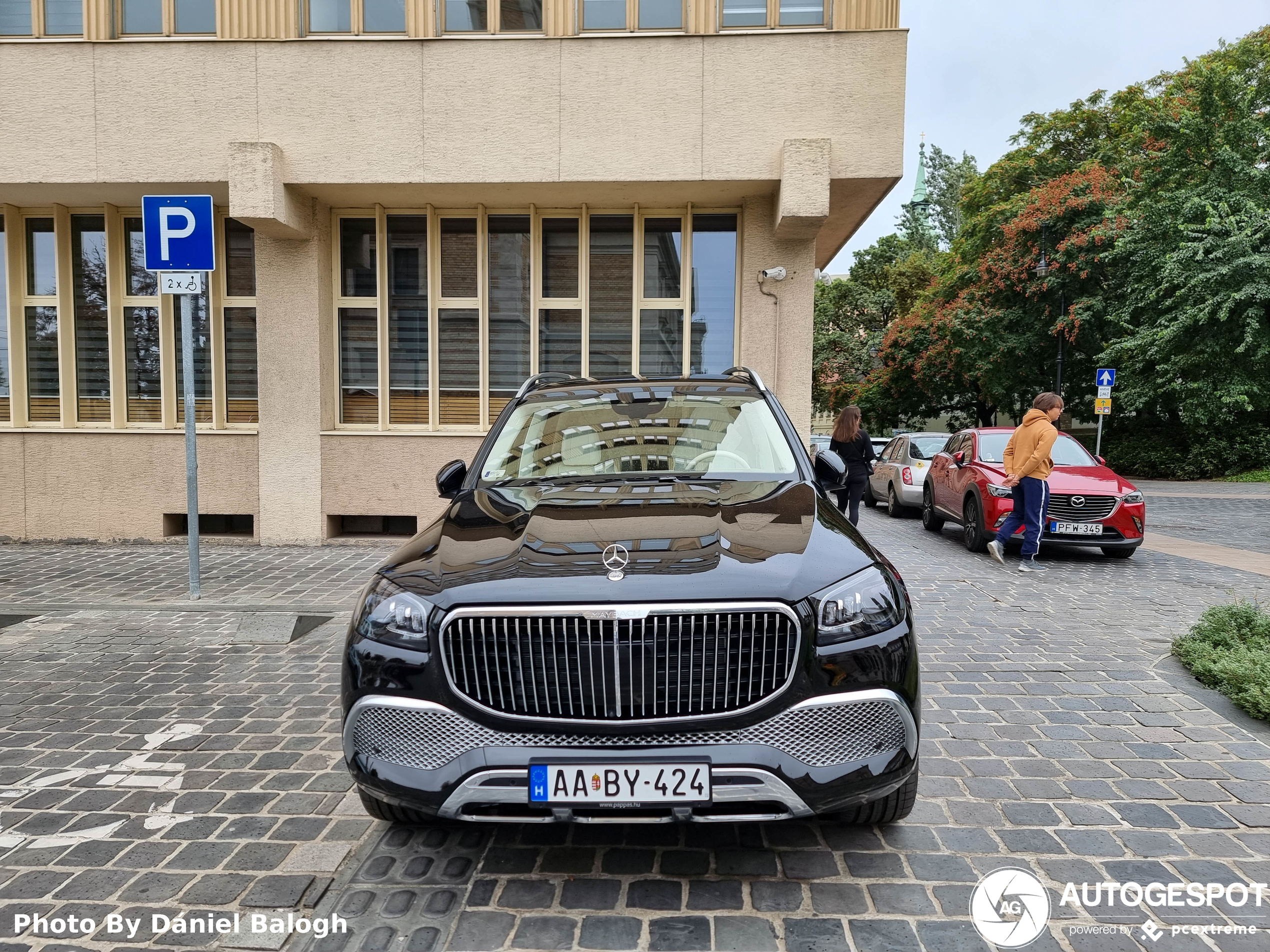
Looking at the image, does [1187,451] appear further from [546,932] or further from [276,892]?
[276,892]

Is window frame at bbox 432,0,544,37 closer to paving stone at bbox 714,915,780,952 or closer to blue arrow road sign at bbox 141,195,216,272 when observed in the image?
blue arrow road sign at bbox 141,195,216,272

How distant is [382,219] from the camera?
10.7 metres

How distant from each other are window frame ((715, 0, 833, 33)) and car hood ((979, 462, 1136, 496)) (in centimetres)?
559

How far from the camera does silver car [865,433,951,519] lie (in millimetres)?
14727

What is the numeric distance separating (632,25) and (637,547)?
8918 mm

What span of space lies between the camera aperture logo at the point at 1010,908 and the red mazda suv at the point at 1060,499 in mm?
7574

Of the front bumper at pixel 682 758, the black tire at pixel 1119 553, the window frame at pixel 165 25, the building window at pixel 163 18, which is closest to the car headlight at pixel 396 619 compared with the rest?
the front bumper at pixel 682 758

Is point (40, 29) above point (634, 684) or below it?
above

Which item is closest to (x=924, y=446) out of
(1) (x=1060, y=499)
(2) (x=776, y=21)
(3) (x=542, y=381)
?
(1) (x=1060, y=499)

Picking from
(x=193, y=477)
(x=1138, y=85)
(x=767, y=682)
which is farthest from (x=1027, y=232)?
(x=767, y=682)

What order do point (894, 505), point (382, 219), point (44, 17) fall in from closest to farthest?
point (44, 17) → point (382, 219) → point (894, 505)

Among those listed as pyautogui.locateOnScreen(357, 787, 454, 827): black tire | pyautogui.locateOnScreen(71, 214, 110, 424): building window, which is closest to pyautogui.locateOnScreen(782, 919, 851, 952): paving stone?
pyautogui.locateOnScreen(357, 787, 454, 827): black tire

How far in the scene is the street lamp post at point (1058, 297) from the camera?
27.5 metres

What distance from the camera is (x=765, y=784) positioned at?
2488mm
